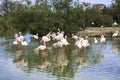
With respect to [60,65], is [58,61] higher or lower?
higher

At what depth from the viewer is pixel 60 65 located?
17.3 metres

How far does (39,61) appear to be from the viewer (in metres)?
18.6

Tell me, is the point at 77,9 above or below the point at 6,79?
above

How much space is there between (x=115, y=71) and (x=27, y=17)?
90.2 feet

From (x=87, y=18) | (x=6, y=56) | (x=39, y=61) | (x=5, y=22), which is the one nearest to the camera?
(x=39, y=61)

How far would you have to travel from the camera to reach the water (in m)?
14.4

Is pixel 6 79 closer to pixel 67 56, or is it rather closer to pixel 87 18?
pixel 67 56

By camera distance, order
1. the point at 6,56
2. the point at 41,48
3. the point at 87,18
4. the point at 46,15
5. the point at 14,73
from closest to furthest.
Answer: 1. the point at 14,73
2. the point at 6,56
3. the point at 41,48
4. the point at 46,15
5. the point at 87,18

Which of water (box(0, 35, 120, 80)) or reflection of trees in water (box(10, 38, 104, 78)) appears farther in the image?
reflection of trees in water (box(10, 38, 104, 78))

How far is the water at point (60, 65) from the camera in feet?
47.1

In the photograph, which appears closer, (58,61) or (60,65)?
(60,65)

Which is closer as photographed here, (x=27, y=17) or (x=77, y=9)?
(x=77, y=9)

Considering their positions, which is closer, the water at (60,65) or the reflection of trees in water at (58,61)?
the water at (60,65)

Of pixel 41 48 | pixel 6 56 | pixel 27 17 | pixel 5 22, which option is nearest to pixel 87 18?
pixel 27 17
